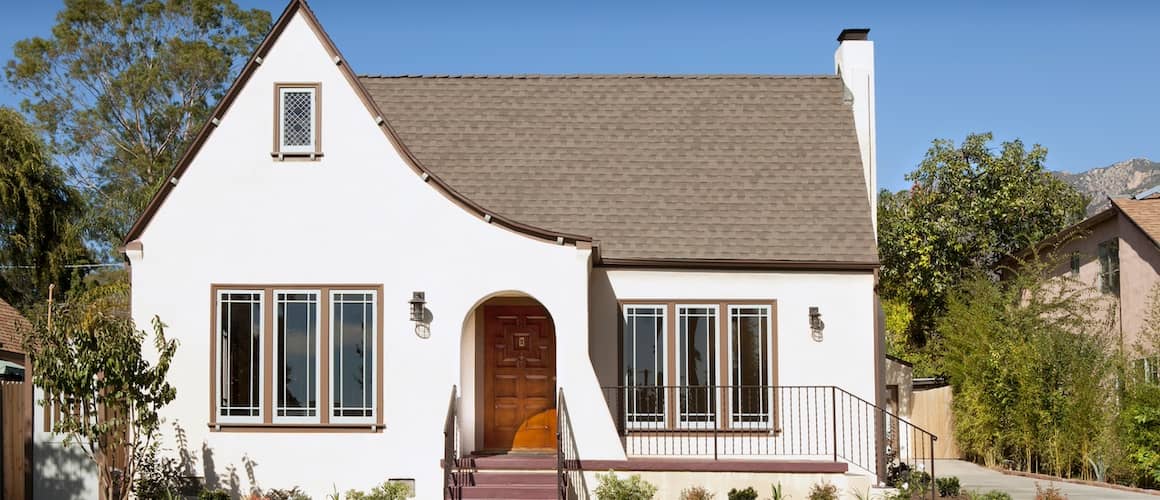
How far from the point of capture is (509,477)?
51.2 ft

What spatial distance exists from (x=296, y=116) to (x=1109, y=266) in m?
16.5

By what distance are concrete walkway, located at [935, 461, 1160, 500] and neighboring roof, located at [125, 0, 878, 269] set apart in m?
4.23

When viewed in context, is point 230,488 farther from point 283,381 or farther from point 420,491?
point 420,491

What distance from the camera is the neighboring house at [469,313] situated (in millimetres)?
15922

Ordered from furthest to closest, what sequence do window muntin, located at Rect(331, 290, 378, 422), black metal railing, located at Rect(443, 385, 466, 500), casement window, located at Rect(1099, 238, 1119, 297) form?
casement window, located at Rect(1099, 238, 1119, 297)
window muntin, located at Rect(331, 290, 378, 422)
black metal railing, located at Rect(443, 385, 466, 500)

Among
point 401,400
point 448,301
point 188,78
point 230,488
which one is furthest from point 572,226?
point 188,78

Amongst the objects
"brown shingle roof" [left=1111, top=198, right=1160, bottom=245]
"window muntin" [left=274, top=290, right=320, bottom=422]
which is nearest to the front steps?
"window muntin" [left=274, top=290, right=320, bottom=422]

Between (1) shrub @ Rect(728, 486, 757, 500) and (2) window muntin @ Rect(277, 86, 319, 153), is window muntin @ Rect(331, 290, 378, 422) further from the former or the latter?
(1) shrub @ Rect(728, 486, 757, 500)

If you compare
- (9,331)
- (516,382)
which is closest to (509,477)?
(516,382)

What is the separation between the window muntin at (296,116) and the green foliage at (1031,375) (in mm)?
12643

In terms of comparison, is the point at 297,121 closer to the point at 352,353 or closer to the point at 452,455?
the point at 352,353

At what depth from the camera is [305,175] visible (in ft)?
53.6

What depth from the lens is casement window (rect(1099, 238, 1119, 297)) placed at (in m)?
24.0

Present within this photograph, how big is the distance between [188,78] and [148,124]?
1999mm
